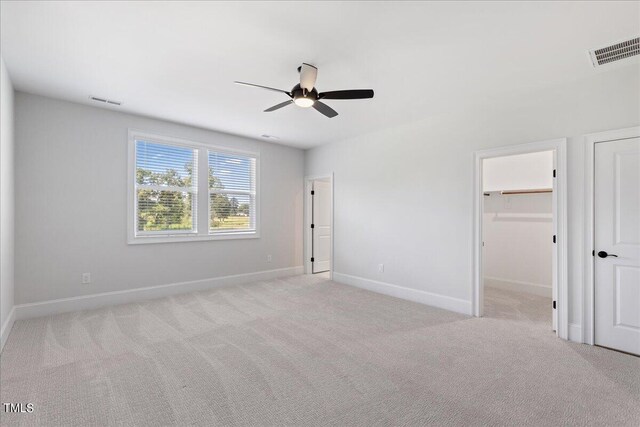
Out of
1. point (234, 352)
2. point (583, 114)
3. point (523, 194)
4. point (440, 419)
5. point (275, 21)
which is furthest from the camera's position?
point (523, 194)

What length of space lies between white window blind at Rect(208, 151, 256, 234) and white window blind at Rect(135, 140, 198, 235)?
1.08ft

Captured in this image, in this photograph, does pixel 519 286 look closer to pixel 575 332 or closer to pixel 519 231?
pixel 519 231

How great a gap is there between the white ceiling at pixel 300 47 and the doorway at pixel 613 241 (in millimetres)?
827

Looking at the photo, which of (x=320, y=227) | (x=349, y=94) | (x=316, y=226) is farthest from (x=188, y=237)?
(x=349, y=94)

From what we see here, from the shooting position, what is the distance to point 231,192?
5.47m

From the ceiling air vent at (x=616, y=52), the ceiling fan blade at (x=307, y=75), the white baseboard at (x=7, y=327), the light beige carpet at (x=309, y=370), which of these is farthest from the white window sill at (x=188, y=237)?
the ceiling air vent at (x=616, y=52)

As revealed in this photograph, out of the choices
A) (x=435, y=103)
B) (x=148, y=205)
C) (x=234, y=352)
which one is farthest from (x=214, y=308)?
(x=435, y=103)

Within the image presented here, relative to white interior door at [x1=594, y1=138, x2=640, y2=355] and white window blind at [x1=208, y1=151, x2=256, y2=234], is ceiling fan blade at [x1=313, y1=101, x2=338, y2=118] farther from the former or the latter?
white window blind at [x1=208, y1=151, x2=256, y2=234]

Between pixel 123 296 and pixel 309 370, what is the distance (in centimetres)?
326

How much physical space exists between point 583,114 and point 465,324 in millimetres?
2573

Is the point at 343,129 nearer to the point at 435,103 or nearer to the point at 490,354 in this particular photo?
the point at 435,103

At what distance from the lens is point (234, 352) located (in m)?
2.79

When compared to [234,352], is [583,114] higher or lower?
higher

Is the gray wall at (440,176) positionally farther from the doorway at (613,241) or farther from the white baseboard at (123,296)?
the white baseboard at (123,296)
